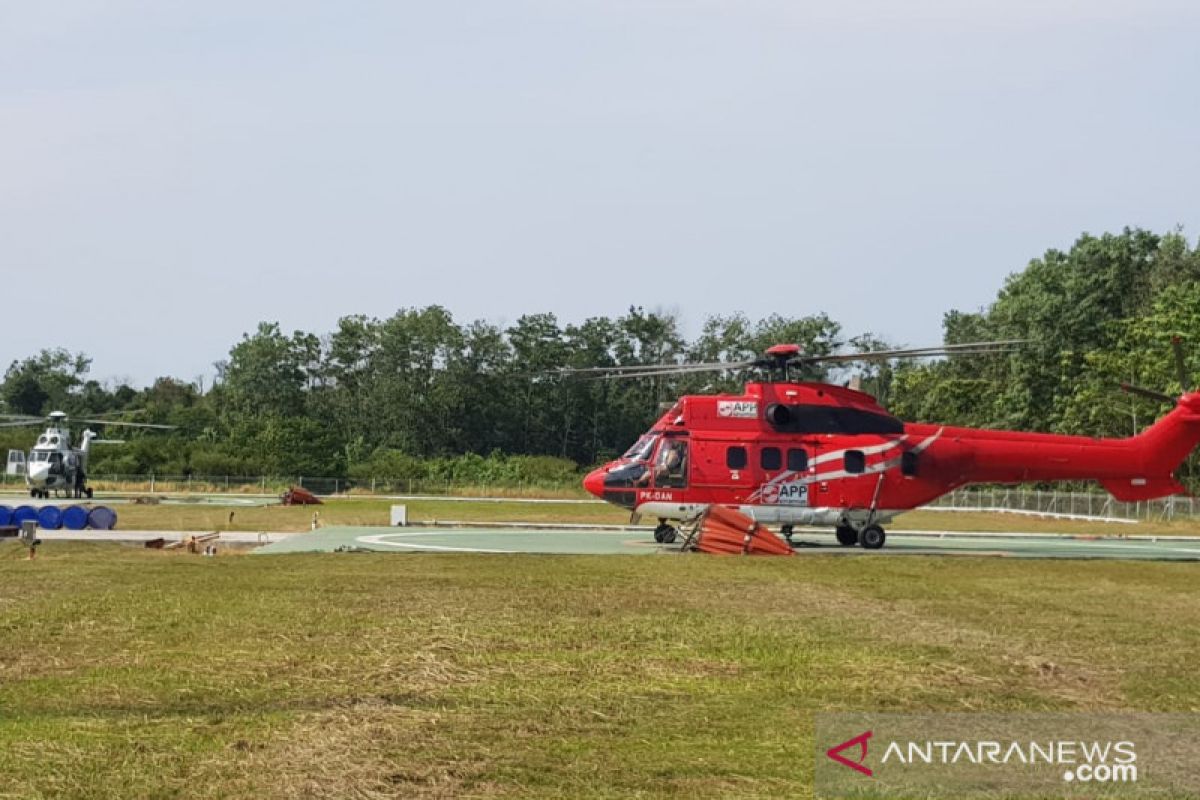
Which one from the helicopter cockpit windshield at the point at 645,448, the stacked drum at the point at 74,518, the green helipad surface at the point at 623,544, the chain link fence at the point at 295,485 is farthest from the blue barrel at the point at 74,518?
the chain link fence at the point at 295,485

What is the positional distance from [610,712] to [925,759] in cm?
243

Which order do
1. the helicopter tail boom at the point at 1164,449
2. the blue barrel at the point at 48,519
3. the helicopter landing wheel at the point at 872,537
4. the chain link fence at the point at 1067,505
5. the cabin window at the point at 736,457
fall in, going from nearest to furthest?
the cabin window at the point at 736,457
the helicopter tail boom at the point at 1164,449
the helicopter landing wheel at the point at 872,537
the blue barrel at the point at 48,519
the chain link fence at the point at 1067,505

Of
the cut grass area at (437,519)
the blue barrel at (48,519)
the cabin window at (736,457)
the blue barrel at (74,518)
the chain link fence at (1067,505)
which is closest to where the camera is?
the cabin window at (736,457)

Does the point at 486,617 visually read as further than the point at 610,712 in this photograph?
Yes

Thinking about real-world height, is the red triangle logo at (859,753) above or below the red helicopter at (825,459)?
below

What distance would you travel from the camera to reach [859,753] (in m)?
8.38

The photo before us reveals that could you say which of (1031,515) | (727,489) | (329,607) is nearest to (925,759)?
(329,607)

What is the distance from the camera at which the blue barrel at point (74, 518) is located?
36.7 metres

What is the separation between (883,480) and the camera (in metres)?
31.8

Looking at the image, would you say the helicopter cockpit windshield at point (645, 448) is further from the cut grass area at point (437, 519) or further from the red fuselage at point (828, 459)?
the cut grass area at point (437, 519)

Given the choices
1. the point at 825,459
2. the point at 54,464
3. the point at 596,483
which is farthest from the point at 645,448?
the point at 54,464

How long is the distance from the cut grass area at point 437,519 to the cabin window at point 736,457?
1535 centimetres

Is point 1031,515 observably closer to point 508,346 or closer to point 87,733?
point 87,733

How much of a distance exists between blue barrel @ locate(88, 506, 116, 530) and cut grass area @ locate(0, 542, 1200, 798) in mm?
16007
